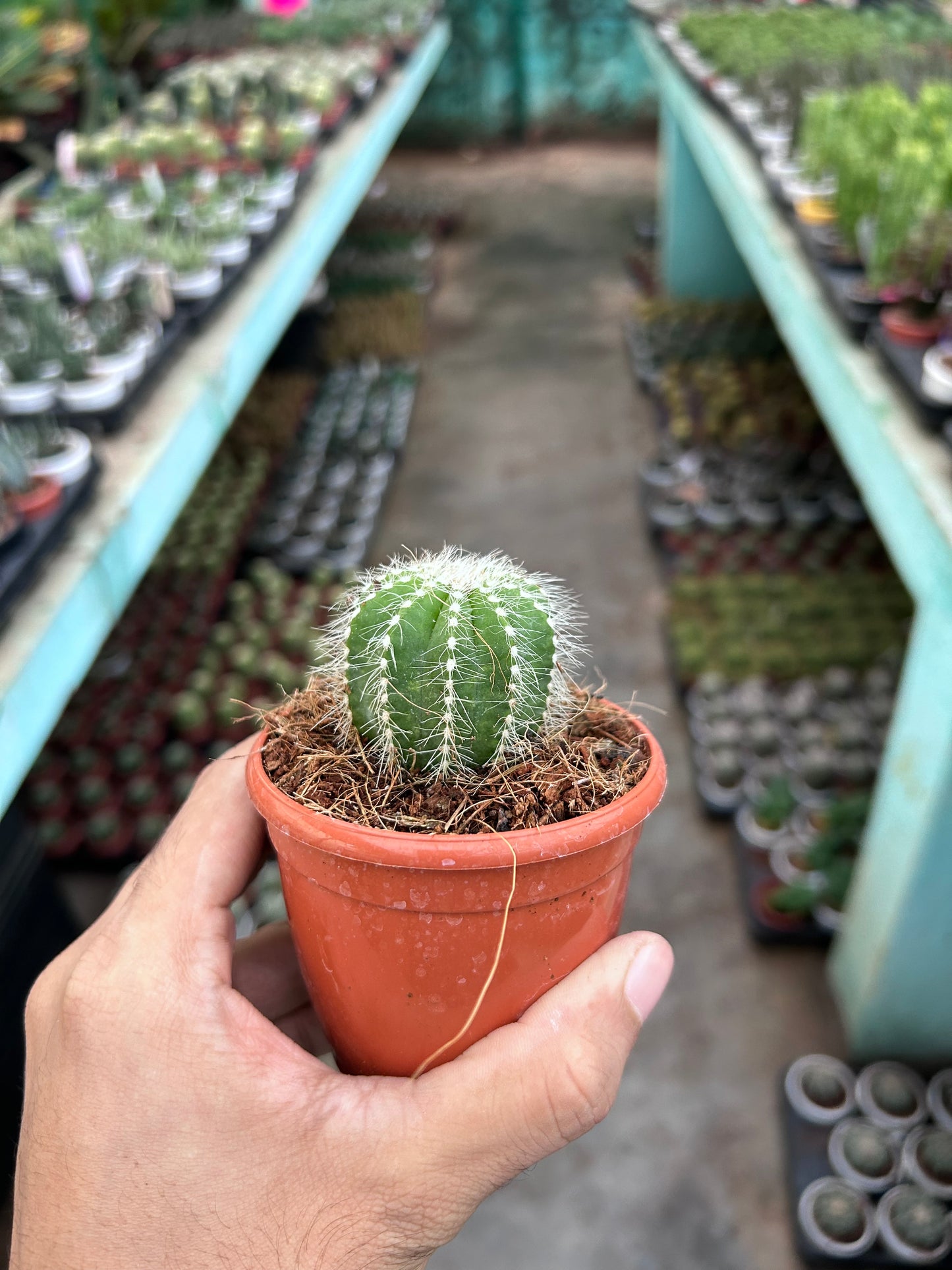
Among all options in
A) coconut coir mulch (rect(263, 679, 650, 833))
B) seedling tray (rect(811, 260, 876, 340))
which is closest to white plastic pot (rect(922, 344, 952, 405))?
seedling tray (rect(811, 260, 876, 340))

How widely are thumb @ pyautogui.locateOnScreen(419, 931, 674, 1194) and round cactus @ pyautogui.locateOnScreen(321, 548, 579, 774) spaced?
24 centimetres

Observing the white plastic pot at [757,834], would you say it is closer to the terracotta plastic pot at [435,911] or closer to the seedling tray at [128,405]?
the terracotta plastic pot at [435,911]

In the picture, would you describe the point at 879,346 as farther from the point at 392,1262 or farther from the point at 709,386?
the point at 709,386

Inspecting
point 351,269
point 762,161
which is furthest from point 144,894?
point 351,269

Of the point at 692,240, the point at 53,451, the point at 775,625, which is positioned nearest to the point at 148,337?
the point at 53,451

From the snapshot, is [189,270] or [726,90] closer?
[189,270]

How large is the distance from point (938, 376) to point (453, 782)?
1.46m

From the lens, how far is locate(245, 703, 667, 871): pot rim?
0.78 meters

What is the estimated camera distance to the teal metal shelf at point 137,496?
1.43 m

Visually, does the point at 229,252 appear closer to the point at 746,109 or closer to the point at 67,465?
the point at 67,465

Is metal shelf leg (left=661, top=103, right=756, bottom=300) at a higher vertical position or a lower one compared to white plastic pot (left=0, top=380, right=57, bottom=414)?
lower

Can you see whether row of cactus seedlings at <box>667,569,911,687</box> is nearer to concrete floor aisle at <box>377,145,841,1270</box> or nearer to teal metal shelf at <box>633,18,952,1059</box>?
concrete floor aisle at <box>377,145,841,1270</box>

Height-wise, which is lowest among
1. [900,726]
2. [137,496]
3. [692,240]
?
[692,240]

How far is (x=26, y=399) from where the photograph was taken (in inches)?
86.4
